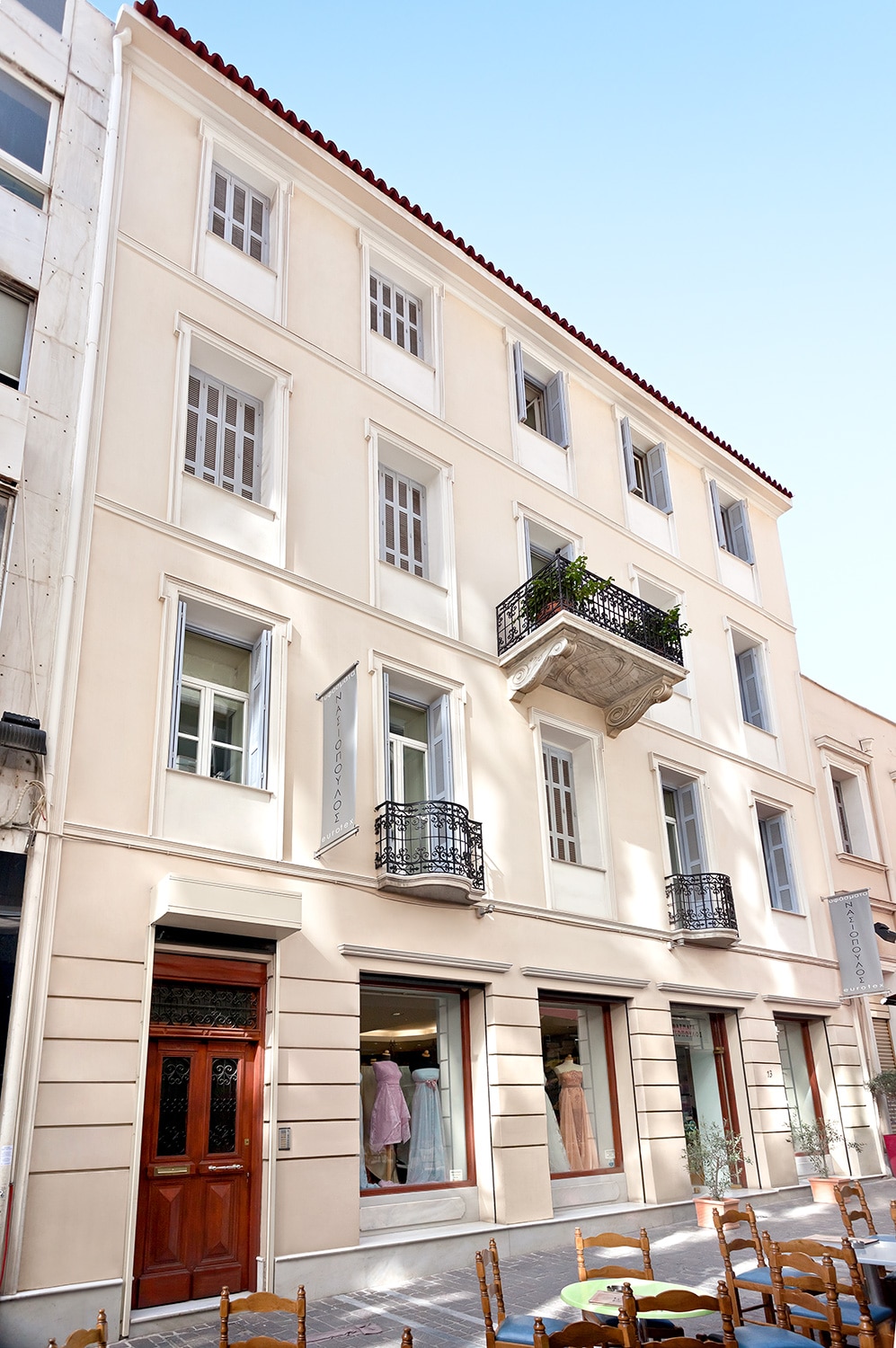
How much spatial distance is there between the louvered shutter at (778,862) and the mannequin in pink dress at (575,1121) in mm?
6429

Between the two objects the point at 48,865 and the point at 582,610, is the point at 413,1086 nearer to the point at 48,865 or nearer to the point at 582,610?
the point at 48,865

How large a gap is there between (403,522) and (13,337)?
571 cm

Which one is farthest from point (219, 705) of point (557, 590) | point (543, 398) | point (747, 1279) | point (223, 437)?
point (543, 398)

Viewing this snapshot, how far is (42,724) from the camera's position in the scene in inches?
393

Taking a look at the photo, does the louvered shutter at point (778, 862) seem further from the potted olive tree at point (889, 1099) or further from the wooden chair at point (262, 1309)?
the wooden chair at point (262, 1309)

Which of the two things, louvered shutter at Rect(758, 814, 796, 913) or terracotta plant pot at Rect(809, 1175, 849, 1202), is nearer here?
terracotta plant pot at Rect(809, 1175, 849, 1202)

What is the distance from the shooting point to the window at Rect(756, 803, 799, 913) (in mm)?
19375

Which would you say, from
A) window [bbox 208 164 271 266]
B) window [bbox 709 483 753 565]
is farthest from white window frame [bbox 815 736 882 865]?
window [bbox 208 164 271 266]

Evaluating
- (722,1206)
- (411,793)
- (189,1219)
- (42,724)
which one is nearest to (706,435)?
(411,793)

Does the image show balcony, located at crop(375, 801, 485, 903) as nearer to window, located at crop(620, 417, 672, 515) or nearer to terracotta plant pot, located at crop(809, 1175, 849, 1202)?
terracotta plant pot, located at crop(809, 1175, 849, 1202)

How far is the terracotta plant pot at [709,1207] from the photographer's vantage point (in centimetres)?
1346

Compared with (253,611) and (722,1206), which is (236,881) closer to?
(253,611)

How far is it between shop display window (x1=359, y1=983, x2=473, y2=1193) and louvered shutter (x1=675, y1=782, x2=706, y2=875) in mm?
5945

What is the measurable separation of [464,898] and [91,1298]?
18.9ft
